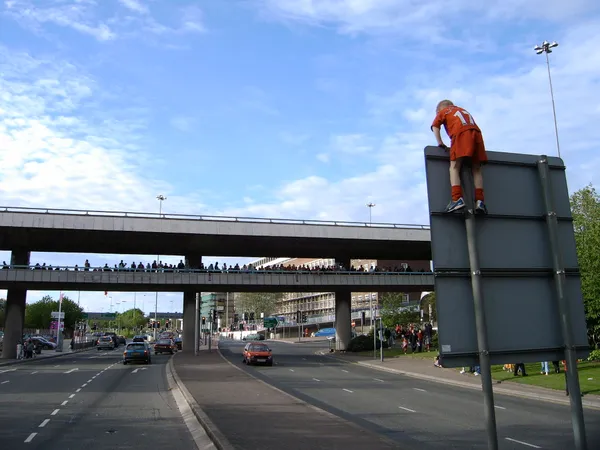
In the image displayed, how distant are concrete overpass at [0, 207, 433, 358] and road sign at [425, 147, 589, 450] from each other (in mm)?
46871

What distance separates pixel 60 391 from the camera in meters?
21.3

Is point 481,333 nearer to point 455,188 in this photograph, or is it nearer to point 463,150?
point 455,188

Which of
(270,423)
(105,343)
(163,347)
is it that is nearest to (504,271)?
(270,423)

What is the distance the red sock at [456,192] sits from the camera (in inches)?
167

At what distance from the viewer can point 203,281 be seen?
50.7 m

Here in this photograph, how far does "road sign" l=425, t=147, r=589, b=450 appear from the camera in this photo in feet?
13.5

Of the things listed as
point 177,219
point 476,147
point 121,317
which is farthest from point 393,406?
point 121,317

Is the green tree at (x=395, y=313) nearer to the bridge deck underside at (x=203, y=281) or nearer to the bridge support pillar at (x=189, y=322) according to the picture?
the bridge deck underside at (x=203, y=281)

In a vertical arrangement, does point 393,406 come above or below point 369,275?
below

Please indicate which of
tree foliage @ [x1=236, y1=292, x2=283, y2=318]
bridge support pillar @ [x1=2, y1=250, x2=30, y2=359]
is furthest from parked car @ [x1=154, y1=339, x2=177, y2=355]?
tree foliage @ [x1=236, y1=292, x2=283, y2=318]

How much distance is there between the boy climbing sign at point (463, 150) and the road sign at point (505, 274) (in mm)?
78

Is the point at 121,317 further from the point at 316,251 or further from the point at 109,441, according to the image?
the point at 109,441

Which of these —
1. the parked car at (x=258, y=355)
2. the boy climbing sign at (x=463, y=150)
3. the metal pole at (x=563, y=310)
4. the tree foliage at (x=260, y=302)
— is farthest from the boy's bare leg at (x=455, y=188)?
the tree foliage at (x=260, y=302)

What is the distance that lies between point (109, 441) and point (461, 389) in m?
15.9
